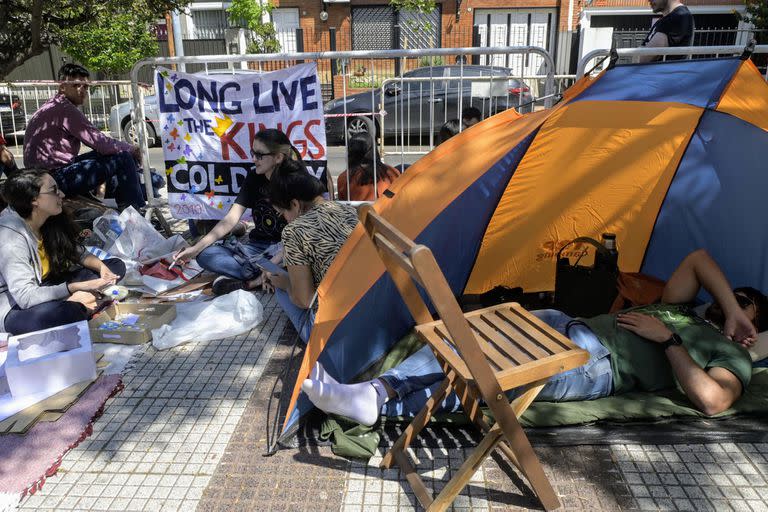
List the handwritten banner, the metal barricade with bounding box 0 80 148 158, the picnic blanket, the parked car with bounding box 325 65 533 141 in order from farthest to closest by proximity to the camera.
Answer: the metal barricade with bounding box 0 80 148 158 → the parked car with bounding box 325 65 533 141 → the handwritten banner → the picnic blanket

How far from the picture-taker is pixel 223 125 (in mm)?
4984

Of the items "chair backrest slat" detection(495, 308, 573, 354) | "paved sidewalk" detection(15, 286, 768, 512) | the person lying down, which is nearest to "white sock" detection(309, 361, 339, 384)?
the person lying down

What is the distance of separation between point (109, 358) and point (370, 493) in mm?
1961

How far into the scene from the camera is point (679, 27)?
181 inches

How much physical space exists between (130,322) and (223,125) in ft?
6.00

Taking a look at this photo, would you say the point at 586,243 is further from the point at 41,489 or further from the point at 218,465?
the point at 41,489

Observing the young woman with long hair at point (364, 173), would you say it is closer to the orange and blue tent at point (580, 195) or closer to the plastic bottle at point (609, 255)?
the orange and blue tent at point (580, 195)

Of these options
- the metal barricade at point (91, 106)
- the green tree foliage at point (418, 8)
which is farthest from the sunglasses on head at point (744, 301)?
the green tree foliage at point (418, 8)

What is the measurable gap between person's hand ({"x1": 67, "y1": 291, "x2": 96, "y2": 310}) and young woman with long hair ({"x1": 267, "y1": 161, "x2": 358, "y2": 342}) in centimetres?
121

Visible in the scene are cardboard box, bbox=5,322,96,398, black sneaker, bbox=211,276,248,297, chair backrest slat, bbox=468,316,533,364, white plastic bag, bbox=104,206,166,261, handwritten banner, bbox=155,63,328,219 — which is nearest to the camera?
chair backrest slat, bbox=468,316,533,364

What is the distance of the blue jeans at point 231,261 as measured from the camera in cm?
460

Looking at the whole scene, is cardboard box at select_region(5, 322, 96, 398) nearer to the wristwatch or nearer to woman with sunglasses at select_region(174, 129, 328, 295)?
woman with sunglasses at select_region(174, 129, 328, 295)

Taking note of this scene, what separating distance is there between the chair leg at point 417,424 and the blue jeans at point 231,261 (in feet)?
7.72

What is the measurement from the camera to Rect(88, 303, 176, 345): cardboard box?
12.5ft
